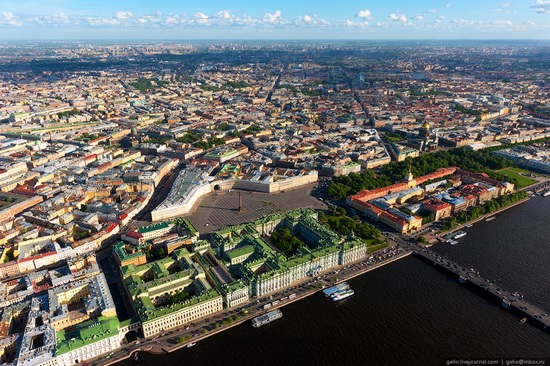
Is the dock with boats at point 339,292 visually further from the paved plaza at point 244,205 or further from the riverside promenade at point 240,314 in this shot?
the paved plaza at point 244,205

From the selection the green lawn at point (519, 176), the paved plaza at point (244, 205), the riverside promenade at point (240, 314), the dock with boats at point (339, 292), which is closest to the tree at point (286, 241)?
the riverside promenade at point (240, 314)

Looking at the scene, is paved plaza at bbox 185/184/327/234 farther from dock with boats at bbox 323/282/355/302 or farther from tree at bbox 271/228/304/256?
dock with boats at bbox 323/282/355/302

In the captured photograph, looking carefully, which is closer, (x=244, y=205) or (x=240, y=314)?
(x=240, y=314)

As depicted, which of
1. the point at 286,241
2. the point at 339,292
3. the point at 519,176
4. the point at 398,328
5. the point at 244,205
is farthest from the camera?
the point at 519,176

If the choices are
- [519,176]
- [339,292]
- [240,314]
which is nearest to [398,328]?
[339,292]

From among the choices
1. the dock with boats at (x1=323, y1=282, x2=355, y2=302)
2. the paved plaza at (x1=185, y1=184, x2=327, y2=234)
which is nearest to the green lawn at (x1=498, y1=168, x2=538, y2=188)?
the paved plaza at (x1=185, y1=184, x2=327, y2=234)

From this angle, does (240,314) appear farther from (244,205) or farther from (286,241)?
(244,205)

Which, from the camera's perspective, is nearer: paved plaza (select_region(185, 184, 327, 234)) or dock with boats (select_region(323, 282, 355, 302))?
dock with boats (select_region(323, 282, 355, 302))

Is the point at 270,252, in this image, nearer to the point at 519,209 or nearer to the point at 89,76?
the point at 519,209
